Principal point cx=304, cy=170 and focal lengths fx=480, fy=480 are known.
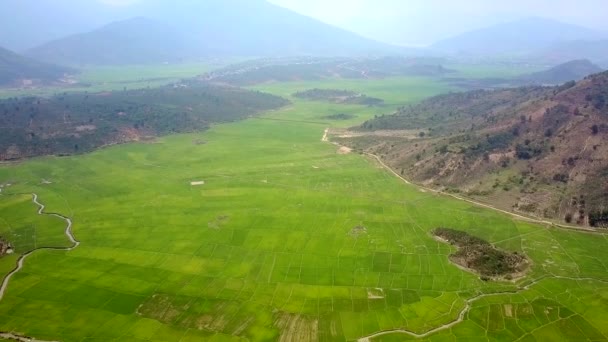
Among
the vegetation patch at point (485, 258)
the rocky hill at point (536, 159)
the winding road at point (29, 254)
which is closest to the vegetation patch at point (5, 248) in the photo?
the winding road at point (29, 254)

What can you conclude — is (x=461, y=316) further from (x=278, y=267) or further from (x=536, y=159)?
(x=536, y=159)

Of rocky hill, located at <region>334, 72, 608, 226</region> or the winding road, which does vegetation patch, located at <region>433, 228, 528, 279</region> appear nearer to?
rocky hill, located at <region>334, 72, 608, 226</region>

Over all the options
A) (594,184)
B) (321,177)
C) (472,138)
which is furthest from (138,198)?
(594,184)

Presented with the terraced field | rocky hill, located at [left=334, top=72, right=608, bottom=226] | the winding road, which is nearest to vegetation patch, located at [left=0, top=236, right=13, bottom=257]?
the terraced field

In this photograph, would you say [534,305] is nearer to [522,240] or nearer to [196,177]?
[522,240]

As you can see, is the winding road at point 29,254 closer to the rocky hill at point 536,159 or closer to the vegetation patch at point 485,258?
the vegetation patch at point 485,258

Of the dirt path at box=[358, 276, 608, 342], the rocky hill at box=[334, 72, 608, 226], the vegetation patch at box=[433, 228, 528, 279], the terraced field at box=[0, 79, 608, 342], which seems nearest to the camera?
the dirt path at box=[358, 276, 608, 342]

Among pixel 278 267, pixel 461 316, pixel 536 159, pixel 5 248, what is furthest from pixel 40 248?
pixel 536 159
